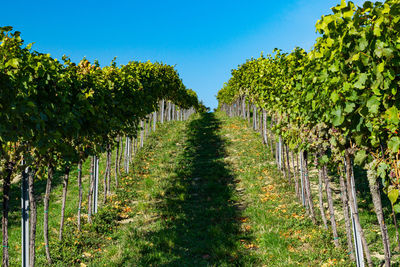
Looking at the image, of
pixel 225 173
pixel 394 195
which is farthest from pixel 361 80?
pixel 225 173

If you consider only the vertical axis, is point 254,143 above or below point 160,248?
above

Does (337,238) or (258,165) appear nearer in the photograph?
(337,238)

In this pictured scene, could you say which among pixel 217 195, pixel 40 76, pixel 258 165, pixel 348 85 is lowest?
pixel 217 195

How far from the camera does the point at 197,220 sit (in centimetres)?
1002

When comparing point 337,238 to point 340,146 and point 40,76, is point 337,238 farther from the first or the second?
point 40,76

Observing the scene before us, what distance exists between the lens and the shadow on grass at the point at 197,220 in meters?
7.55

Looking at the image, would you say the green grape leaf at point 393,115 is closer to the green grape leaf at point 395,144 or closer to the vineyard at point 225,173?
the vineyard at point 225,173

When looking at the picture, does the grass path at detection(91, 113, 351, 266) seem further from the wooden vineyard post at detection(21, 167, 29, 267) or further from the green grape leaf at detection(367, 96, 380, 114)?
the green grape leaf at detection(367, 96, 380, 114)

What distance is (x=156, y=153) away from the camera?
1812 cm

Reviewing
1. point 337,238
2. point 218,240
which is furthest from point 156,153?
point 337,238

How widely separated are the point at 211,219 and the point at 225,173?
193 inches

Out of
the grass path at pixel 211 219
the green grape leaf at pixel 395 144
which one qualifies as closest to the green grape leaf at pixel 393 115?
the green grape leaf at pixel 395 144

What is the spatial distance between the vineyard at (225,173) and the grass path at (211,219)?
49 millimetres

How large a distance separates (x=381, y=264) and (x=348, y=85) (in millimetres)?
4648
